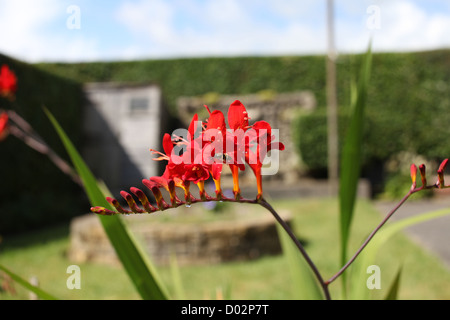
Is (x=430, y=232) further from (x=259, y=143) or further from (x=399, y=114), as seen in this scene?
(x=259, y=143)

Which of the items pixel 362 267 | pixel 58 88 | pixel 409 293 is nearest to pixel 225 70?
pixel 58 88

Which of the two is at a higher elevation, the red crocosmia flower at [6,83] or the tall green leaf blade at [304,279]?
the red crocosmia flower at [6,83]

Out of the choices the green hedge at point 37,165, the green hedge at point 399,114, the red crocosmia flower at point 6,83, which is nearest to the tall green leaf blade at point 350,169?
the red crocosmia flower at point 6,83

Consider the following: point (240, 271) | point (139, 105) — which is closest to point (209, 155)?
point (240, 271)

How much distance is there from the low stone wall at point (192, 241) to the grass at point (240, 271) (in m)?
0.11

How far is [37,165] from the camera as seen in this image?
7297 mm

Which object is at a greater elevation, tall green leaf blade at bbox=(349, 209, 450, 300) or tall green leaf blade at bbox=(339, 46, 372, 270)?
tall green leaf blade at bbox=(339, 46, 372, 270)

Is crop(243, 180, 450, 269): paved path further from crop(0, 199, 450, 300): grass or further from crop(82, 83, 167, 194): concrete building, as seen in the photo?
crop(82, 83, 167, 194): concrete building

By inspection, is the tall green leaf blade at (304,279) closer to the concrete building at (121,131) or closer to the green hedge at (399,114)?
the concrete building at (121,131)

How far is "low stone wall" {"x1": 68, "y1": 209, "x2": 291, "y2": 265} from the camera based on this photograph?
430cm

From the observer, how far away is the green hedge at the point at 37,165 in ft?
21.1

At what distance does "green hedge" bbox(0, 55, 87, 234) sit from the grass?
31.4 inches

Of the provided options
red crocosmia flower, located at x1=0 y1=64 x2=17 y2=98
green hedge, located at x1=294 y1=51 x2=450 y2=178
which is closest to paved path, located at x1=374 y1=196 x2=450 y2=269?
green hedge, located at x1=294 y1=51 x2=450 y2=178

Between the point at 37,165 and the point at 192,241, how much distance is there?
13.9 ft
